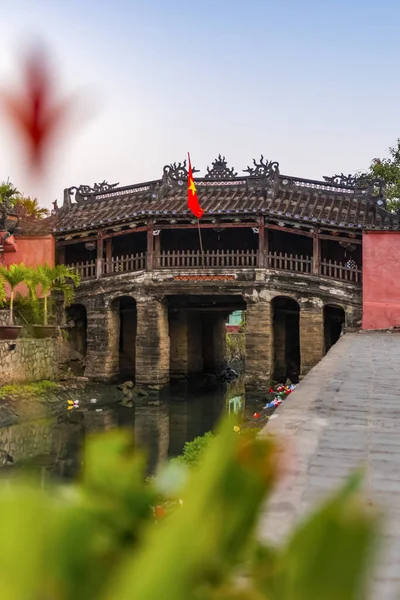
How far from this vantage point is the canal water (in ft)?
36.2

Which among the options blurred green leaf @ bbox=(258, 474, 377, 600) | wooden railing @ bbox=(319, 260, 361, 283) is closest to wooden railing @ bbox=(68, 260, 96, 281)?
wooden railing @ bbox=(319, 260, 361, 283)

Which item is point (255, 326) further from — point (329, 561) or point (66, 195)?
point (329, 561)

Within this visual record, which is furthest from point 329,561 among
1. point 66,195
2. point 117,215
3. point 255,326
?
point 66,195

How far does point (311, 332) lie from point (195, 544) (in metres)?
16.0

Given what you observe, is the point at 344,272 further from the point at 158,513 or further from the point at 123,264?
the point at 158,513

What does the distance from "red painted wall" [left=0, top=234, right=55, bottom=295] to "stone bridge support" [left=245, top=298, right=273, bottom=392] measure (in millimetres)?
6805

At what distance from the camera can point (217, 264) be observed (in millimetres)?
16969

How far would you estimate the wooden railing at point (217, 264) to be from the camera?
54.3 feet

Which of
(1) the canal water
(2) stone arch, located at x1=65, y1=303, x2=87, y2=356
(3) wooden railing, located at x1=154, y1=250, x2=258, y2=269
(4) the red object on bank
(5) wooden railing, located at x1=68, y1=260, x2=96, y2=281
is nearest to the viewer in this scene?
(4) the red object on bank

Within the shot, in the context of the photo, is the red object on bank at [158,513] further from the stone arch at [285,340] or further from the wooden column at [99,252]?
the stone arch at [285,340]

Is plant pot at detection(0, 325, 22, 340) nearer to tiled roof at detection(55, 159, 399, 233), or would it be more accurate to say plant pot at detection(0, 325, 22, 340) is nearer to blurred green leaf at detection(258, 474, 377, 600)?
tiled roof at detection(55, 159, 399, 233)

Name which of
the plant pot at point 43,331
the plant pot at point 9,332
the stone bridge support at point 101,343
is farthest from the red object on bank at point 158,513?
the stone bridge support at point 101,343

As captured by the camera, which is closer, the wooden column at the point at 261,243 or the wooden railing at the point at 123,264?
the wooden column at the point at 261,243

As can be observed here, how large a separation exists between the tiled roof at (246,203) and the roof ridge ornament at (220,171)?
0.11 metres
